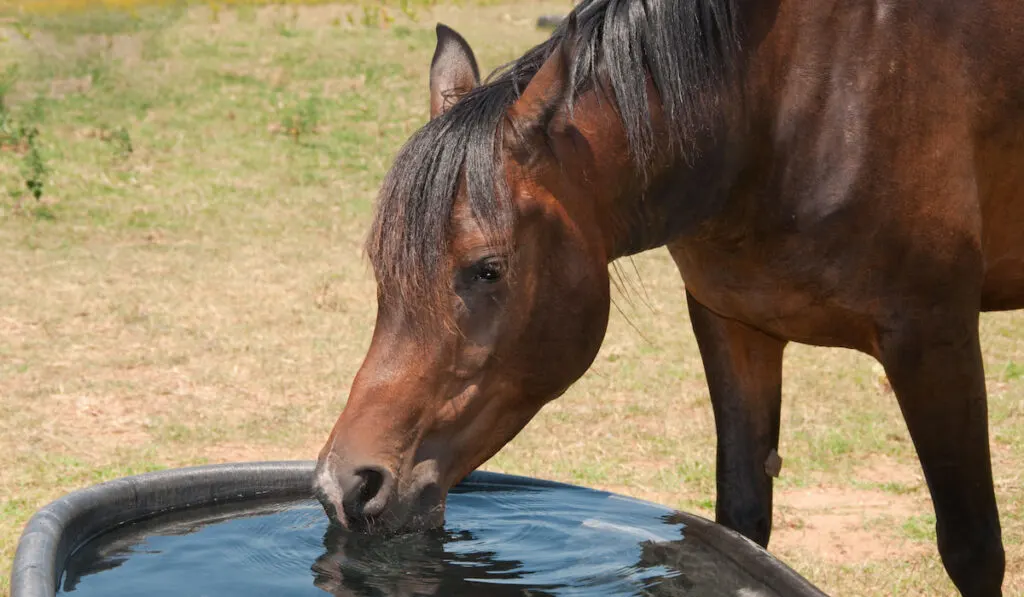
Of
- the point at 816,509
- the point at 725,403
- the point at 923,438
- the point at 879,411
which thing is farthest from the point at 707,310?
the point at 879,411

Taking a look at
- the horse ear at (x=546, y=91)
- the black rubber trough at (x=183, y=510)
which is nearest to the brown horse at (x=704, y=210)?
the horse ear at (x=546, y=91)

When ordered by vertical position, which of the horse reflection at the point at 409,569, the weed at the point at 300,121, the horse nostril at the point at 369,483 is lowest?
the horse reflection at the point at 409,569

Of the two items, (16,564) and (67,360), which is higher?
(67,360)

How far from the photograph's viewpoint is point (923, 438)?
9.39 feet

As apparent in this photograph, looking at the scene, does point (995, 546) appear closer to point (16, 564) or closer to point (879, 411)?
point (16, 564)

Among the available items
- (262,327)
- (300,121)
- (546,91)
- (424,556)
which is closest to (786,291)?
(546,91)

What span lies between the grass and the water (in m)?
0.88

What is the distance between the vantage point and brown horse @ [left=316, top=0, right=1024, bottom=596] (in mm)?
2436

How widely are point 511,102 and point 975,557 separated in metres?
1.58

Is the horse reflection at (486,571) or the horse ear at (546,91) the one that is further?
the horse reflection at (486,571)

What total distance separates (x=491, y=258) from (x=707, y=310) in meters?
1.00

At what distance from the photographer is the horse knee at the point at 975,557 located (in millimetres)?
2959

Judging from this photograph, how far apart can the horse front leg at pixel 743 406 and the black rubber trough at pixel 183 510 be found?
0.38m

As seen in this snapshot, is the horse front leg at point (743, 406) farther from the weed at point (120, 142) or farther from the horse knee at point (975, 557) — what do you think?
the weed at point (120, 142)
